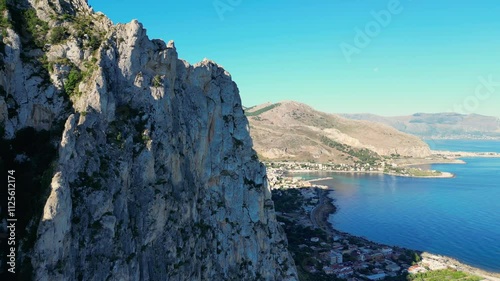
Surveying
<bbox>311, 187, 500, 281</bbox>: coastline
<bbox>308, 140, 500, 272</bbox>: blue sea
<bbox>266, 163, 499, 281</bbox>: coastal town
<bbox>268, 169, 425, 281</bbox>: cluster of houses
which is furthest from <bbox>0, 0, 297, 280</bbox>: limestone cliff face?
<bbox>308, 140, 500, 272</bbox>: blue sea

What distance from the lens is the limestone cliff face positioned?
21656 millimetres

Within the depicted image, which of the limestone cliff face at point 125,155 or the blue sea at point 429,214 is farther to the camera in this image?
the blue sea at point 429,214

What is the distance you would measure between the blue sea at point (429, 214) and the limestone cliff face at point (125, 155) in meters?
66.1

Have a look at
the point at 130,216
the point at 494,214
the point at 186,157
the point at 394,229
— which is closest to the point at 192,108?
the point at 186,157

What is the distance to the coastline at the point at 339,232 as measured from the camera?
71.9 meters

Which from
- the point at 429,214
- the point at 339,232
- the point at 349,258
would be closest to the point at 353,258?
the point at 349,258

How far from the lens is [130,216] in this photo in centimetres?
2561

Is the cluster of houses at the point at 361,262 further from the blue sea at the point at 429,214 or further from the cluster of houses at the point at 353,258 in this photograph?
the blue sea at the point at 429,214

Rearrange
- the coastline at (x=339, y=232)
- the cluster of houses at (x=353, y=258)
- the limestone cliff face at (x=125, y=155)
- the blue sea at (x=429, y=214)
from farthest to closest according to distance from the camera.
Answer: the blue sea at (x=429, y=214) → the coastline at (x=339, y=232) → the cluster of houses at (x=353, y=258) → the limestone cliff face at (x=125, y=155)

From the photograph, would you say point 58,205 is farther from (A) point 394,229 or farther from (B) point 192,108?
(A) point 394,229

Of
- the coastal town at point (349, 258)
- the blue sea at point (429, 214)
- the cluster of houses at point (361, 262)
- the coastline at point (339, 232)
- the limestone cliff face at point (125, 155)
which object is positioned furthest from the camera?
the blue sea at point (429, 214)

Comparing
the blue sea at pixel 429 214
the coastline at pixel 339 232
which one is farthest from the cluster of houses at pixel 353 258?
the blue sea at pixel 429 214

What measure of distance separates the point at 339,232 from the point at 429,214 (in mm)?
36134

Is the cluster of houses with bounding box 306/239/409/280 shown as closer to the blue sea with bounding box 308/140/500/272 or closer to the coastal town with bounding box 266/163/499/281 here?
the coastal town with bounding box 266/163/499/281
